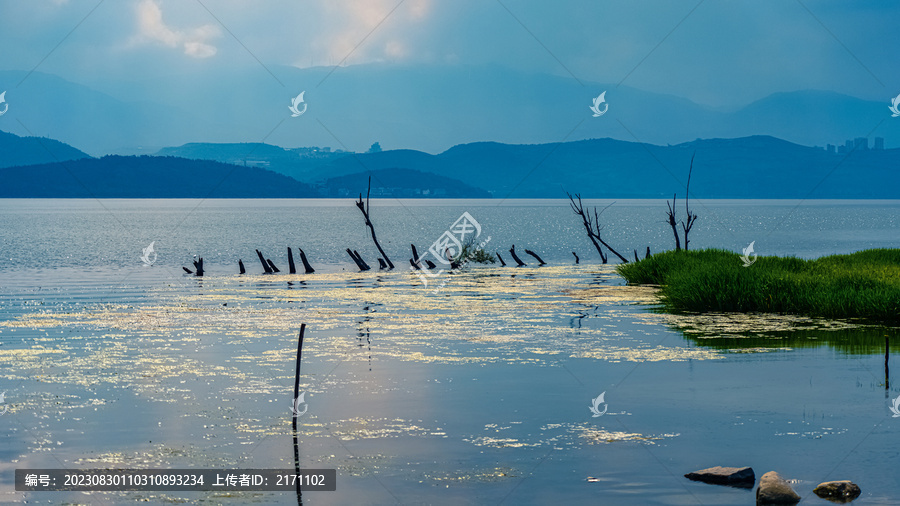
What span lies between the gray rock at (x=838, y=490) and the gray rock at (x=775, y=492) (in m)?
0.45

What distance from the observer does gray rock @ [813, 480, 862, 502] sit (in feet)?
46.4

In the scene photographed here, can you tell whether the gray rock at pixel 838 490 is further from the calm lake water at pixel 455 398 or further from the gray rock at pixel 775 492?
the gray rock at pixel 775 492

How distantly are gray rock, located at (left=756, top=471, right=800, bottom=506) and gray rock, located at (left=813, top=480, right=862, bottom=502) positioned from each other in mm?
454

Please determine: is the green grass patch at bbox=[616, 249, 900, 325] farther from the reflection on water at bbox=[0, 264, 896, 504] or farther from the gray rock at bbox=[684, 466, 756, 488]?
the gray rock at bbox=[684, 466, 756, 488]

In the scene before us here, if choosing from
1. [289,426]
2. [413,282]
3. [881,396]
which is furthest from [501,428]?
[413,282]

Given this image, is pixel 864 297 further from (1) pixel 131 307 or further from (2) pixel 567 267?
(2) pixel 567 267

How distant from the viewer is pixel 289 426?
61.3ft

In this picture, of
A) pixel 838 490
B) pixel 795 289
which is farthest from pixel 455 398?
pixel 795 289

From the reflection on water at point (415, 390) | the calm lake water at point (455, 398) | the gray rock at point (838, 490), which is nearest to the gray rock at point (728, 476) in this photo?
the calm lake water at point (455, 398)

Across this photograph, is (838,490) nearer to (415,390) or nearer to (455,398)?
(455,398)

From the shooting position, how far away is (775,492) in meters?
14.0

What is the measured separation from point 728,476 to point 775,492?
0.95 m

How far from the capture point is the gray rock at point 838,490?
1414cm

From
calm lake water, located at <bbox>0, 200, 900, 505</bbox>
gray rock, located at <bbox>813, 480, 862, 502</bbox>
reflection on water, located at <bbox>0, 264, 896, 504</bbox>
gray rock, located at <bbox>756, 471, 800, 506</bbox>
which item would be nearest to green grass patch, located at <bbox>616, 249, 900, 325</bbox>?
calm lake water, located at <bbox>0, 200, 900, 505</bbox>
